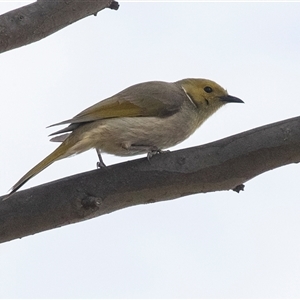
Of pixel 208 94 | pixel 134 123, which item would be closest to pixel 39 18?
pixel 134 123

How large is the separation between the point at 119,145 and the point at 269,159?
4.52 feet

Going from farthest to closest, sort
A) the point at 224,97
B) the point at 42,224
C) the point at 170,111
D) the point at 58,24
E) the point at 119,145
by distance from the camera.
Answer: the point at 224,97
the point at 170,111
the point at 119,145
the point at 58,24
the point at 42,224

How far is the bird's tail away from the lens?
3.50 m

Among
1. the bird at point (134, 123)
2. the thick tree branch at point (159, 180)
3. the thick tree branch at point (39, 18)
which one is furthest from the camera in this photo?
the bird at point (134, 123)

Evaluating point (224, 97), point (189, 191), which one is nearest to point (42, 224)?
point (189, 191)

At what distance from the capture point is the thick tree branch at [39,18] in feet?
12.2

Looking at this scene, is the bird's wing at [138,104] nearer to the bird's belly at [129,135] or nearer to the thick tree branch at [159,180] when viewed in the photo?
the bird's belly at [129,135]

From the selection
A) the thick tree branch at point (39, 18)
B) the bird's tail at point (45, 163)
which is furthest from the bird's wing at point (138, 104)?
the thick tree branch at point (39, 18)

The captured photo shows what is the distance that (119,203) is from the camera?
334 cm

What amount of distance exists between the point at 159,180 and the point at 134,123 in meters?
1.15

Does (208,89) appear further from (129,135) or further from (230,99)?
(129,135)

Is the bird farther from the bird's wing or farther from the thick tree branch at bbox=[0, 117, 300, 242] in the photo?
the thick tree branch at bbox=[0, 117, 300, 242]

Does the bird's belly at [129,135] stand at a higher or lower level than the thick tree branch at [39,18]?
lower

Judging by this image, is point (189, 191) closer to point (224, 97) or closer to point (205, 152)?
point (205, 152)
